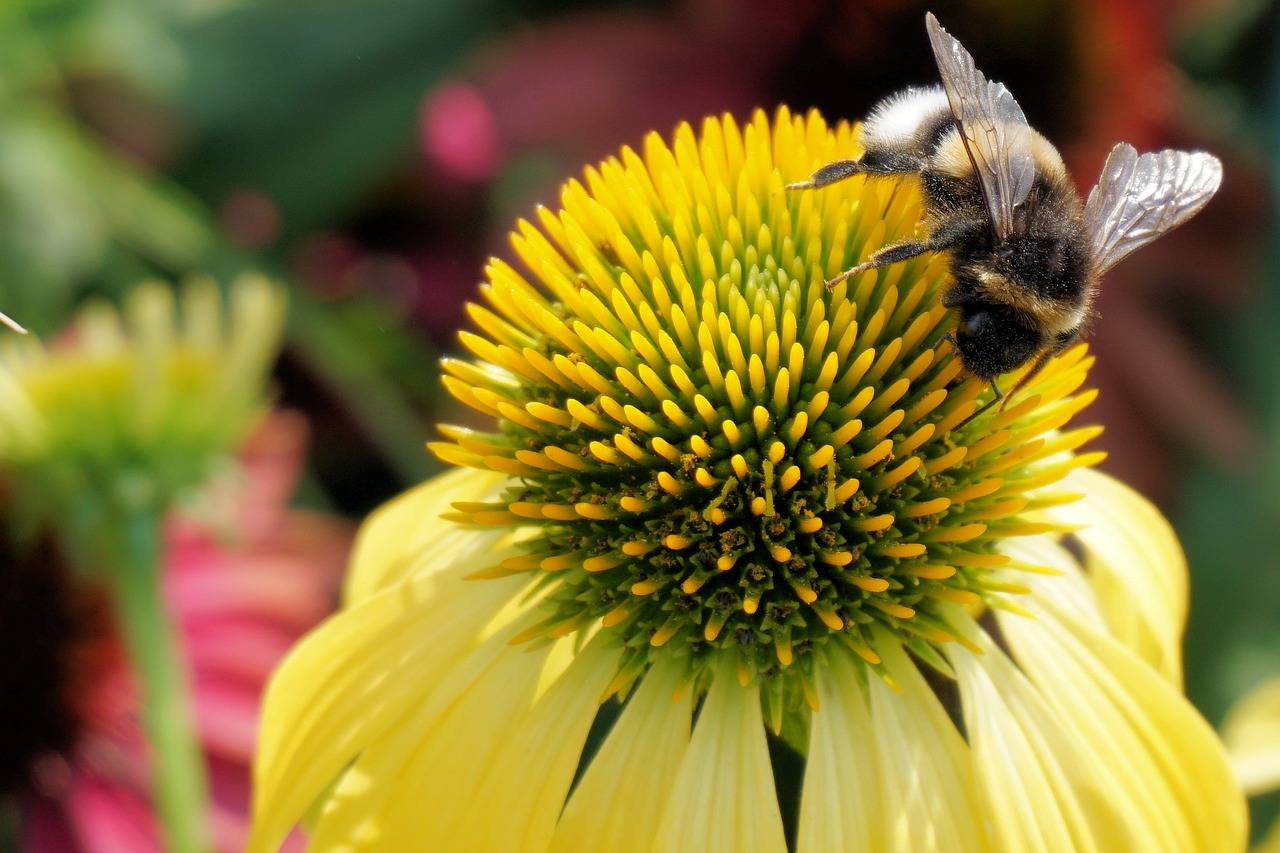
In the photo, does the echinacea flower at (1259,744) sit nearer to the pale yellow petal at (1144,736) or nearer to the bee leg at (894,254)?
the pale yellow petal at (1144,736)

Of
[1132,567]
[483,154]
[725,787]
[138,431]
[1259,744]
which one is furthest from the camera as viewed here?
[483,154]

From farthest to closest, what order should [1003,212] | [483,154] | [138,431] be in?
[483,154]
[138,431]
[1003,212]

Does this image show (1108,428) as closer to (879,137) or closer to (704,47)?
(704,47)

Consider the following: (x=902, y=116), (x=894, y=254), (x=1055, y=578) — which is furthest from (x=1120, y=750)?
(x=902, y=116)

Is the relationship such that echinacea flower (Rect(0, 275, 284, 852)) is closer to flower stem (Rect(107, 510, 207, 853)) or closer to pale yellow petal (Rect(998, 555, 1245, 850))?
flower stem (Rect(107, 510, 207, 853))

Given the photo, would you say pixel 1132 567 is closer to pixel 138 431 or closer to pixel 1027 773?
pixel 1027 773

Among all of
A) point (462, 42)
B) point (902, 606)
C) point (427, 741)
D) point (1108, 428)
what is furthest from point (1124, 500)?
point (462, 42)
